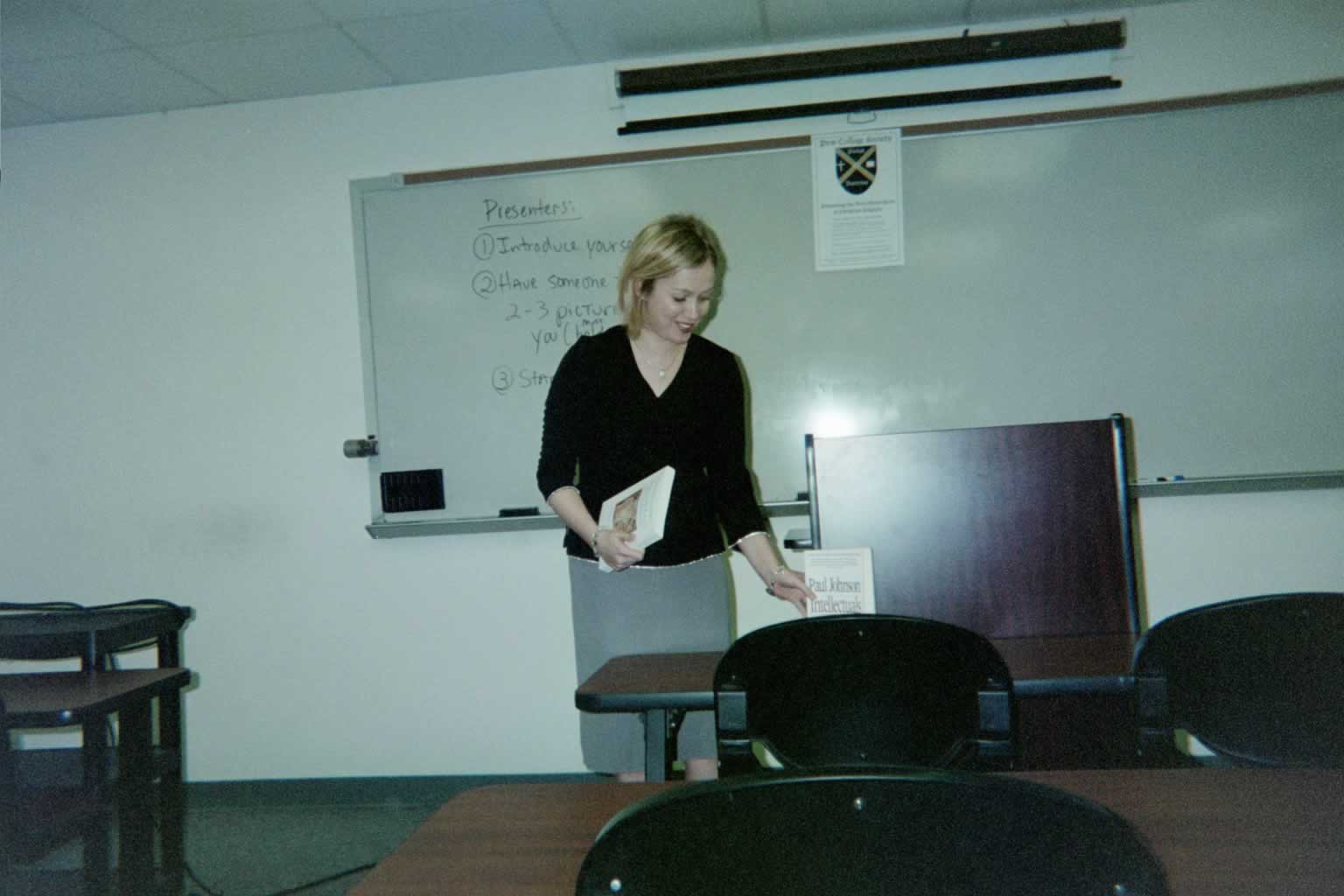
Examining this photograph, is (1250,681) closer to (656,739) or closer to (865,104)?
(656,739)

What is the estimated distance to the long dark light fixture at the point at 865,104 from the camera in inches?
113

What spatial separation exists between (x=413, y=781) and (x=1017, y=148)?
300 cm

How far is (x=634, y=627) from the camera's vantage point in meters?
1.90

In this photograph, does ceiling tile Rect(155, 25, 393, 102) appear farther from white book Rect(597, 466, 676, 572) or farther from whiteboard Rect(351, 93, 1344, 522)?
white book Rect(597, 466, 676, 572)

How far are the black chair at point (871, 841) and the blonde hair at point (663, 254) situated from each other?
57.4 inches

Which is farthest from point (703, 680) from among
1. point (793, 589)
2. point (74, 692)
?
point (74, 692)

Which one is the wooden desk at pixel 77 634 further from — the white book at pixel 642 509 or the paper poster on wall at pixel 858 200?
the paper poster on wall at pixel 858 200

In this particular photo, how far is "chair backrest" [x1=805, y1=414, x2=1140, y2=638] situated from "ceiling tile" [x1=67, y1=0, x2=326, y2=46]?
2.18m

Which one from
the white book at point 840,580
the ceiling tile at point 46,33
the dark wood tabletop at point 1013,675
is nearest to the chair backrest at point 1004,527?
the dark wood tabletop at point 1013,675

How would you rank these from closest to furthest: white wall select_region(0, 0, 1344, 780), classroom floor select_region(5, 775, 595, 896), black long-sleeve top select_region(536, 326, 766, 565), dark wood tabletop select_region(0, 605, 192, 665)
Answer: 1. black long-sleeve top select_region(536, 326, 766, 565)
2. dark wood tabletop select_region(0, 605, 192, 665)
3. classroom floor select_region(5, 775, 595, 896)
4. white wall select_region(0, 0, 1344, 780)

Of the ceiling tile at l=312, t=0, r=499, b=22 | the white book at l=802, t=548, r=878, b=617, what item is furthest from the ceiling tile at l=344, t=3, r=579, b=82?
the white book at l=802, t=548, r=878, b=617

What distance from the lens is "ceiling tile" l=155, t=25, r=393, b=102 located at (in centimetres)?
283

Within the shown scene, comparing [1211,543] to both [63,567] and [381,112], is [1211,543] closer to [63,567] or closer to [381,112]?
[381,112]

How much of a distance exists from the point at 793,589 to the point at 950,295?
1582mm
